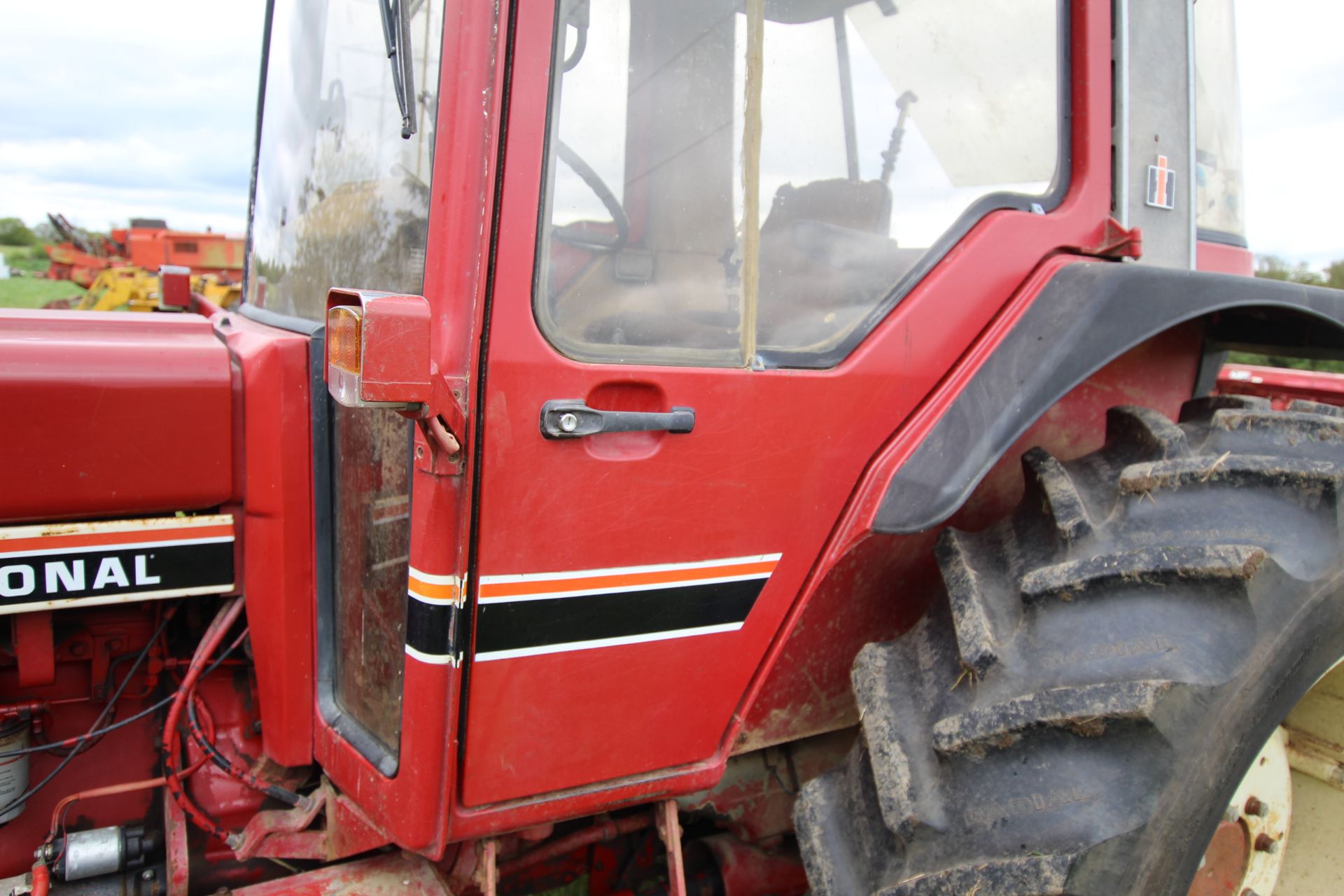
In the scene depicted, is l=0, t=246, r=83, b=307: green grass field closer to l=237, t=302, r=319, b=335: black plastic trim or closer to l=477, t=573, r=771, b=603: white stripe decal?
l=237, t=302, r=319, b=335: black plastic trim

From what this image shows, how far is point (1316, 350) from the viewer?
6.03ft

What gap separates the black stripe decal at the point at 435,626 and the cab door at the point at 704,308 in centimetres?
4

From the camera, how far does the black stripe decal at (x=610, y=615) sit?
135cm

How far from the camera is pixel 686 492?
55.1 inches

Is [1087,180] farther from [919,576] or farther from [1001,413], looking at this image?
[919,576]

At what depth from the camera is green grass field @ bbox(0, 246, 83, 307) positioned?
1535cm

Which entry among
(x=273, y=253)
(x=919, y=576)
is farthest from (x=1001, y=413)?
(x=273, y=253)

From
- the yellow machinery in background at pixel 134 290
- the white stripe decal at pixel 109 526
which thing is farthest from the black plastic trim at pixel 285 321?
the yellow machinery in background at pixel 134 290

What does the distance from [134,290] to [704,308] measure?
1077 cm

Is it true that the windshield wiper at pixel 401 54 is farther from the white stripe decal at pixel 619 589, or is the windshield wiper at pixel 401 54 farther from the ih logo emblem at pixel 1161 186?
the ih logo emblem at pixel 1161 186

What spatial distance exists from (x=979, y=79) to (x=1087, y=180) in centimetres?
26

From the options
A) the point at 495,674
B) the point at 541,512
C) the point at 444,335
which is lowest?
the point at 495,674

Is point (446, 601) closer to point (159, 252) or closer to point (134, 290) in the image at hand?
point (134, 290)

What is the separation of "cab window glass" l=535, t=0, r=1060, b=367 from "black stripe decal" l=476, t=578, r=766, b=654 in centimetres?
36
